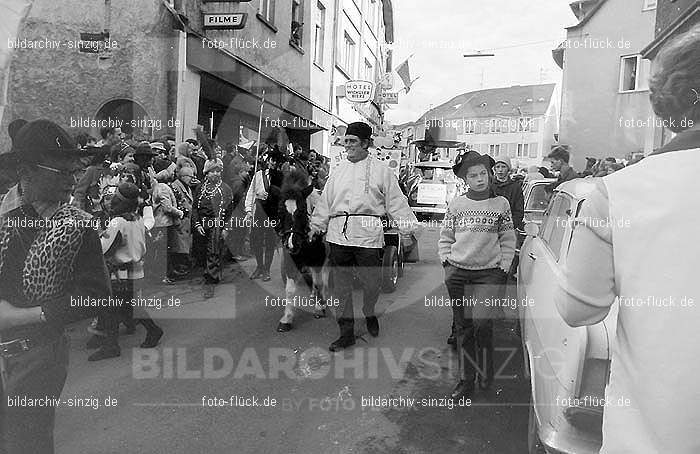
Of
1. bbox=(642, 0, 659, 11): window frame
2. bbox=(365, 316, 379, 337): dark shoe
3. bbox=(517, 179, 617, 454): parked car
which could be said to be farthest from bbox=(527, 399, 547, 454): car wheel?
bbox=(642, 0, 659, 11): window frame

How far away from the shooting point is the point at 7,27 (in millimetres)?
3602

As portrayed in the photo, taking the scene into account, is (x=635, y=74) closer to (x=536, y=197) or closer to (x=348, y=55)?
(x=348, y=55)

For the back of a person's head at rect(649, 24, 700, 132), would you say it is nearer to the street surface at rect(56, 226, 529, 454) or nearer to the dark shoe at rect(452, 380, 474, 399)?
the street surface at rect(56, 226, 529, 454)

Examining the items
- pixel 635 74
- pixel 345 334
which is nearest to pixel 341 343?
pixel 345 334

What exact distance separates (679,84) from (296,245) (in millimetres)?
4698

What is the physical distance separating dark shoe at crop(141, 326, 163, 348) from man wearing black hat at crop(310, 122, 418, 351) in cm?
160

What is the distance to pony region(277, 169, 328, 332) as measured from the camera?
5859 millimetres

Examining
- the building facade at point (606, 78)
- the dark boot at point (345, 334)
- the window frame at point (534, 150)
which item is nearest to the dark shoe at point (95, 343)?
the dark boot at point (345, 334)

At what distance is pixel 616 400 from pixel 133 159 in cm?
676

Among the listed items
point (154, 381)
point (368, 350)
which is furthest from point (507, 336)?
point (154, 381)

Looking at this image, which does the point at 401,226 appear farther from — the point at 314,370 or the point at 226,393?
the point at 226,393

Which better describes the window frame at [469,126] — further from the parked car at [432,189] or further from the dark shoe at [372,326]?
the dark shoe at [372,326]

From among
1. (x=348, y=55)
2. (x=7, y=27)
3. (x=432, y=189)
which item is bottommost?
(x=432, y=189)

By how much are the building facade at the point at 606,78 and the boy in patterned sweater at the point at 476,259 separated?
53.4 feet
